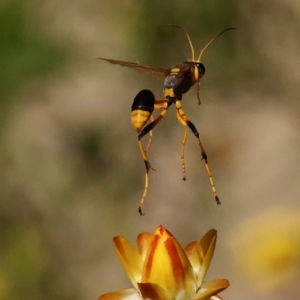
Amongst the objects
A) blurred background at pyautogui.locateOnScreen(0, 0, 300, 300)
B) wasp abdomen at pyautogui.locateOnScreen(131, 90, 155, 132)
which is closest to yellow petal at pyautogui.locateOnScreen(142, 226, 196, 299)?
wasp abdomen at pyautogui.locateOnScreen(131, 90, 155, 132)

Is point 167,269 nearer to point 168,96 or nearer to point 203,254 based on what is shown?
point 203,254

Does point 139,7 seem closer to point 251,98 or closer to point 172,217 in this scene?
point 251,98

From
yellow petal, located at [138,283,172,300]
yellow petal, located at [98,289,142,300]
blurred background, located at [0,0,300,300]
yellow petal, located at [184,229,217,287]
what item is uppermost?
blurred background, located at [0,0,300,300]

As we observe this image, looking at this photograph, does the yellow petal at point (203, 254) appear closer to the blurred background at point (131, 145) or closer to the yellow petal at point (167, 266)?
the yellow petal at point (167, 266)

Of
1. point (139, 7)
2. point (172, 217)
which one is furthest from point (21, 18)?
point (172, 217)

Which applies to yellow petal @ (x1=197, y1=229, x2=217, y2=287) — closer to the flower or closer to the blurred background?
the flower

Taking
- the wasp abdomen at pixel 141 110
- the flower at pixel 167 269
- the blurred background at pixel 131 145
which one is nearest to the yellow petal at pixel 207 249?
the flower at pixel 167 269
